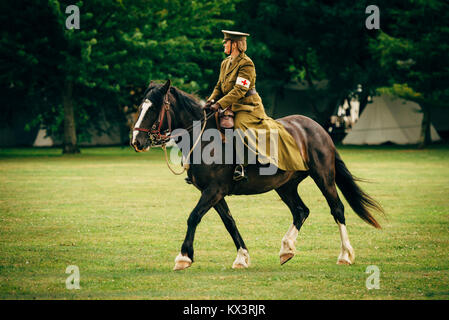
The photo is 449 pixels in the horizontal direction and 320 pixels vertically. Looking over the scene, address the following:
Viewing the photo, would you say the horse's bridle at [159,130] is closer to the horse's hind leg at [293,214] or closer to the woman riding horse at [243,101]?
the woman riding horse at [243,101]

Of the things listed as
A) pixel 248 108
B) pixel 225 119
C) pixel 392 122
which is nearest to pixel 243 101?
pixel 248 108

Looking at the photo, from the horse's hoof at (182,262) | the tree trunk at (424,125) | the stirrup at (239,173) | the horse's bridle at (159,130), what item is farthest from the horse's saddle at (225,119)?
the tree trunk at (424,125)

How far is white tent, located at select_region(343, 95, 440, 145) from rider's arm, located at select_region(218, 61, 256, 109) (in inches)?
1442

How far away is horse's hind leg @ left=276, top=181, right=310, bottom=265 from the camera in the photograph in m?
9.35

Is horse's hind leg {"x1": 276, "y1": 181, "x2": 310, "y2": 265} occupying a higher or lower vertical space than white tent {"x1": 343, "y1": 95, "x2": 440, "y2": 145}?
higher

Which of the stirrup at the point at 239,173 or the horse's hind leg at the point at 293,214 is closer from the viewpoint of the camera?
the stirrup at the point at 239,173

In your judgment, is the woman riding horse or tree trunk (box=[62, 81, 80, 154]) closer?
the woman riding horse

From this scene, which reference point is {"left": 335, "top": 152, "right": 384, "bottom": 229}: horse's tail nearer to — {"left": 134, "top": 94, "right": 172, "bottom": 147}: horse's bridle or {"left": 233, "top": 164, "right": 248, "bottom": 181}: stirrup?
{"left": 233, "top": 164, "right": 248, "bottom": 181}: stirrup

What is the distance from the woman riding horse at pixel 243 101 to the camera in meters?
9.12

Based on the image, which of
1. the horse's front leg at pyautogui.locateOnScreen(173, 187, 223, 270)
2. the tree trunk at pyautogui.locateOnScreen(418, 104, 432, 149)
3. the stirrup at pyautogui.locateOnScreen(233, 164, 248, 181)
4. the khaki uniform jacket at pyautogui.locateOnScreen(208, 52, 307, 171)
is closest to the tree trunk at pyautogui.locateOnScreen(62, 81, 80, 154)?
the tree trunk at pyautogui.locateOnScreen(418, 104, 432, 149)

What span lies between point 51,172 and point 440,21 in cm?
2280

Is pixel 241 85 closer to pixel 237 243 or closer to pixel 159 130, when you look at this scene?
pixel 159 130

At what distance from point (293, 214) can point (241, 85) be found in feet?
6.92

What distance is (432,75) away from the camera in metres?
37.2
